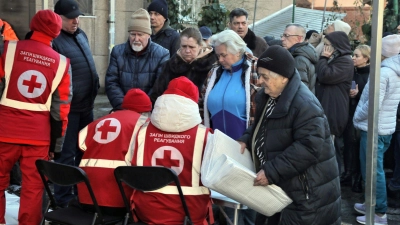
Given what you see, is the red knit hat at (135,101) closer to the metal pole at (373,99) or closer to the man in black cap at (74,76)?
the man in black cap at (74,76)

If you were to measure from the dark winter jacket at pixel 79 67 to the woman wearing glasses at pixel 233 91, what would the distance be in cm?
140

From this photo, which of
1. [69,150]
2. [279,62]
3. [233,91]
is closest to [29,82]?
[69,150]

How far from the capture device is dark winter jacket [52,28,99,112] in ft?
20.1

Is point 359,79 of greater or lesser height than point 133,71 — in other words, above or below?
below

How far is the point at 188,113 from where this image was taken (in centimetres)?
436

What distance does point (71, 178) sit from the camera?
446cm

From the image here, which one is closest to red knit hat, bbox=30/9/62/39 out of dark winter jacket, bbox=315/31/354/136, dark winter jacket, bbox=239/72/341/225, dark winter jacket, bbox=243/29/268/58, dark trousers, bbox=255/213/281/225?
dark winter jacket, bbox=239/72/341/225

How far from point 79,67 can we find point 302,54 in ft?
7.26

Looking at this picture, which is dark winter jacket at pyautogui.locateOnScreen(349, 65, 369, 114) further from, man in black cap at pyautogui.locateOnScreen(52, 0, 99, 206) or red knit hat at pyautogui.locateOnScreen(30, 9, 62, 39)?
red knit hat at pyautogui.locateOnScreen(30, 9, 62, 39)

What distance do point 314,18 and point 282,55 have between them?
27.5 feet

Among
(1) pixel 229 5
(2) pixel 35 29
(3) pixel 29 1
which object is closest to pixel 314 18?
(1) pixel 229 5

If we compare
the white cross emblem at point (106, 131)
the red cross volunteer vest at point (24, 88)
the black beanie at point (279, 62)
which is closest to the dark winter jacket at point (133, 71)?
the red cross volunteer vest at point (24, 88)

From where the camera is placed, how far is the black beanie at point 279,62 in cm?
401

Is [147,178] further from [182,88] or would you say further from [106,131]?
[182,88]
